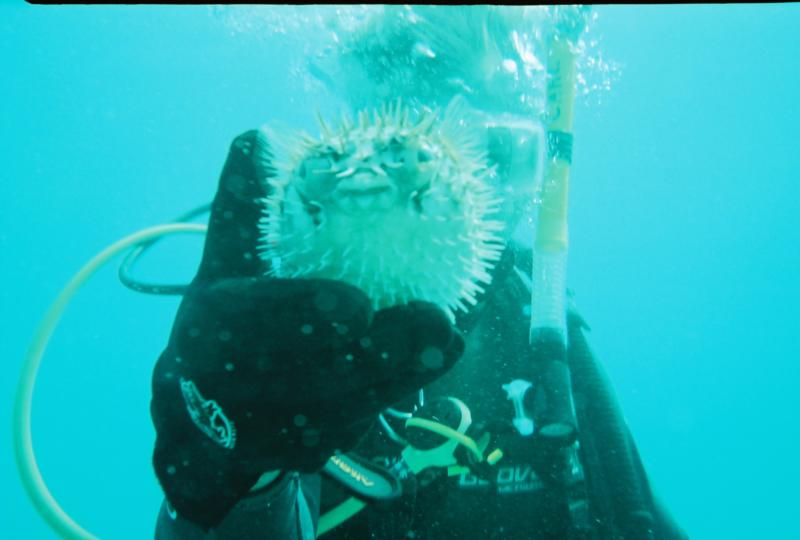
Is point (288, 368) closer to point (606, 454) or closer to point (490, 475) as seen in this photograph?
point (490, 475)

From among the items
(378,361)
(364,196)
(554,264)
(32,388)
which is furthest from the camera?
(554,264)

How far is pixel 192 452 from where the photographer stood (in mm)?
1299

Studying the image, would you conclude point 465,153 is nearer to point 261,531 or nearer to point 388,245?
point 388,245

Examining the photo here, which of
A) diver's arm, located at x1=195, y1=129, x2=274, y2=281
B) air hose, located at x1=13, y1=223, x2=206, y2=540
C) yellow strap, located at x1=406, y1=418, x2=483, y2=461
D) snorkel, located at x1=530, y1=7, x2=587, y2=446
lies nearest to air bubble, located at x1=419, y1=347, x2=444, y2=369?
diver's arm, located at x1=195, y1=129, x2=274, y2=281

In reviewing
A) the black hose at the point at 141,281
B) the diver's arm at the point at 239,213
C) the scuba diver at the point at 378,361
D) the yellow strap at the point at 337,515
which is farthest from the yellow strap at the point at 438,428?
the black hose at the point at 141,281

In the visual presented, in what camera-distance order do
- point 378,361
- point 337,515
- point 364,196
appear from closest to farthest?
1. point 364,196
2. point 378,361
3. point 337,515

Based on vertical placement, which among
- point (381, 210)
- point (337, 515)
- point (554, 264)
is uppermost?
point (554, 264)

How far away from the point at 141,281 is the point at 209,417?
157cm

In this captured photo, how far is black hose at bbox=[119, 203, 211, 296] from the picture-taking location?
7.52 ft

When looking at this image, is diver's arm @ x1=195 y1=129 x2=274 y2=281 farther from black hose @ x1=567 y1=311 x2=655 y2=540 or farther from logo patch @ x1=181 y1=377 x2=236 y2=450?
black hose @ x1=567 y1=311 x2=655 y2=540

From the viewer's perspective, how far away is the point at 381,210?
1.04 m

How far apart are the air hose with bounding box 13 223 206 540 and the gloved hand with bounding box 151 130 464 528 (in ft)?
3.51

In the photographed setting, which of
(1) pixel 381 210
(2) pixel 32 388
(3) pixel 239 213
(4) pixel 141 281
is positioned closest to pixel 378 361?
(1) pixel 381 210

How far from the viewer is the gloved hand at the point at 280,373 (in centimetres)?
110
